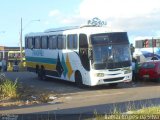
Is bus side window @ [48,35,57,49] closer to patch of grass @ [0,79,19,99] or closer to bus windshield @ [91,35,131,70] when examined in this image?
bus windshield @ [91,35,131,70]

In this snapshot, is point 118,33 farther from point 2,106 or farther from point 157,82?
point 2,106

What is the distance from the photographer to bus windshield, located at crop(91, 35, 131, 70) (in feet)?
81.1

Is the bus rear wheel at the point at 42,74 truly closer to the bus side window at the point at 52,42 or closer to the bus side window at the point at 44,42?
the bus side window at the point at 44,42

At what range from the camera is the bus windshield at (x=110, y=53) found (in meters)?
24.7


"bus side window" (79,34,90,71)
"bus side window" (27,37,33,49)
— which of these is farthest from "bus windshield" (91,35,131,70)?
"bus side window" (27,37,33,49)

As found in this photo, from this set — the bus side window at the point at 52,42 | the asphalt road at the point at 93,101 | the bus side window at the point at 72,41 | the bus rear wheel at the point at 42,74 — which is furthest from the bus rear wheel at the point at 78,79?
the bus rear wheel at the point at 42,74

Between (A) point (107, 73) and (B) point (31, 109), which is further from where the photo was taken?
(A) point (107, 73)

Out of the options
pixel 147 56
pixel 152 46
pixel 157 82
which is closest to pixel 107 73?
pixel 157 82

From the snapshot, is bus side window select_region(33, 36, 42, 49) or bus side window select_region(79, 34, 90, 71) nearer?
bus side window select_region(79, 34, 90, 71)

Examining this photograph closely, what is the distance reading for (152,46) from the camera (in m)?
58.9

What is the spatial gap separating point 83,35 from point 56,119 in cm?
1267

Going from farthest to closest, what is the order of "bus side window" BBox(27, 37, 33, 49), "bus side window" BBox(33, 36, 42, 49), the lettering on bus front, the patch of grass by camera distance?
"bus side window" BBox(27, 37, 33, 49) → "bus side window" BBox(33, 36, 42, 49) → the lettering on bus front → the patch of grass

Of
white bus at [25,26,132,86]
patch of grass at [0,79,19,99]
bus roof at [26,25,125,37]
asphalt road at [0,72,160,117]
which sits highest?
bus roof at [26,25,125,37]

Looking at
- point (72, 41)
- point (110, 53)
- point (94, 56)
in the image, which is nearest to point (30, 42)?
point (72, 41)
